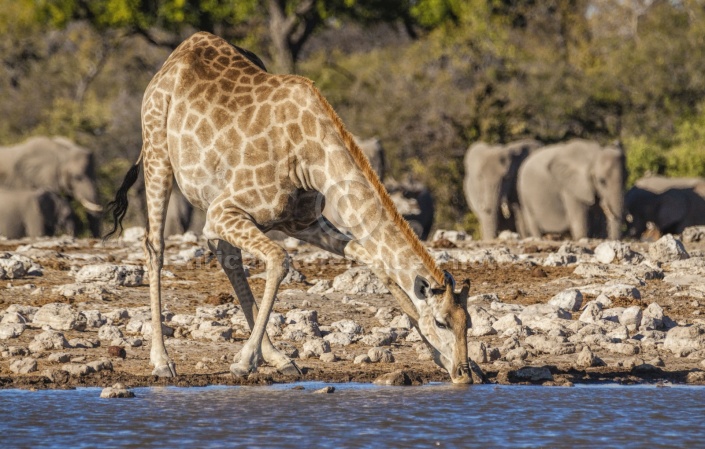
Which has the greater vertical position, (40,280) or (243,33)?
(243,33)

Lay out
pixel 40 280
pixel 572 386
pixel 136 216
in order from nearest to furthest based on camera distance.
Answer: pixel 572 386, pixel 40 280, pixel 136 216

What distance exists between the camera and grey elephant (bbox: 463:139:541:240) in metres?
26.7

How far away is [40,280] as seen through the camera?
43.1ft

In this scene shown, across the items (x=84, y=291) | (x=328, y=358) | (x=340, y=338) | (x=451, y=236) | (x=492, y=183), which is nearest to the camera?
(x=328, y=358)

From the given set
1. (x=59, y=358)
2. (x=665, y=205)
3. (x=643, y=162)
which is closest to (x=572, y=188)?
(x=665, y=205)

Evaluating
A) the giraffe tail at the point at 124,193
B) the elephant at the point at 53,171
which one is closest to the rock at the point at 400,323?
the giraffe tail at the point at 124,193

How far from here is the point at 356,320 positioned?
11.5m

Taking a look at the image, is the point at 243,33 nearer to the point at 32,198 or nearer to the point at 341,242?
the point at 32,198

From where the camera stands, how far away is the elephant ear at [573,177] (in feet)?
82.5

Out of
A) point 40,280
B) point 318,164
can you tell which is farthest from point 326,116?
point 40,280

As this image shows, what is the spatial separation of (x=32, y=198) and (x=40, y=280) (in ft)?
36.3

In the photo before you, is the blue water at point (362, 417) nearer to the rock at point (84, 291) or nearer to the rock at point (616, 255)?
the rock at point (84, 291)

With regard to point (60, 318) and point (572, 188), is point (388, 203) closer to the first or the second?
point (60, 318)

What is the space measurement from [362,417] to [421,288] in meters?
1.19
